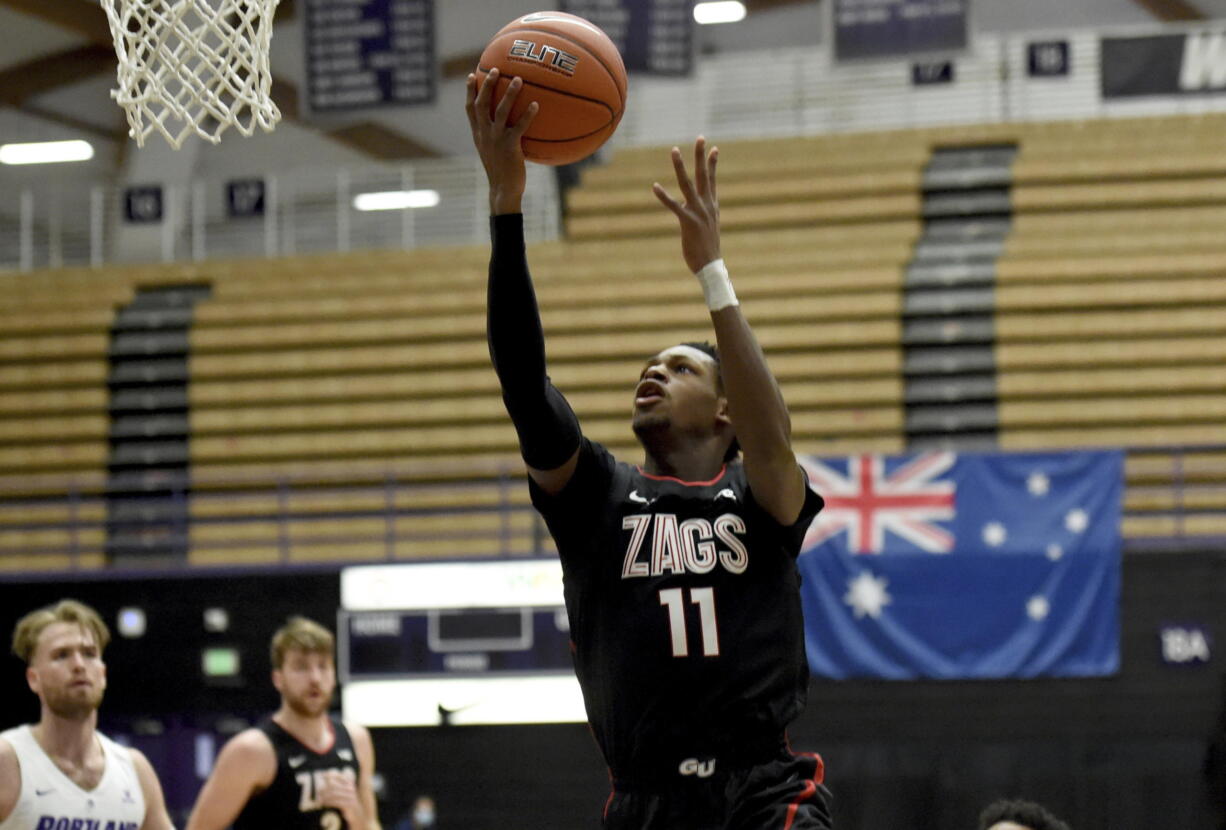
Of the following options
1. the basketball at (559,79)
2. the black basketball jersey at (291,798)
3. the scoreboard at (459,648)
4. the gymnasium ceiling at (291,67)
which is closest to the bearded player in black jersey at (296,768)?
the black basketball jersey at (291,798)

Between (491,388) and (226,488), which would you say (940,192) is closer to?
(491,388)

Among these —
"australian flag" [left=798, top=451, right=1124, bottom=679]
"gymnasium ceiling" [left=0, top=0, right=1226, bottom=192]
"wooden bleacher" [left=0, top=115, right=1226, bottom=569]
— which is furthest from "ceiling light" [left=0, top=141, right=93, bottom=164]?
"australian flag" [left=798, top=451, right=1124, bottom=679]

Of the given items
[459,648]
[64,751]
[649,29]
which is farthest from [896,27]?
[64,751]

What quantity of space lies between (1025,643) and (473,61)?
10084 millimetres

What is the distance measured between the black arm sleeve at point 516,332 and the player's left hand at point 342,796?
3.01 meters

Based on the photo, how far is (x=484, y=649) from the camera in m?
10.5

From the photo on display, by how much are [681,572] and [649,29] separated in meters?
9.30

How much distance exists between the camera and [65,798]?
4566mm

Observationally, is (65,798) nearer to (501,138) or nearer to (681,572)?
(681,572)

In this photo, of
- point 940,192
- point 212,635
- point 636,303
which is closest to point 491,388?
point 636,303

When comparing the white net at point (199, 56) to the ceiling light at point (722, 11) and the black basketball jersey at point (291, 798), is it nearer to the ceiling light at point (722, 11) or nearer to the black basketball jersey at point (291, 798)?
the black basketball jersey at point (291, 798)

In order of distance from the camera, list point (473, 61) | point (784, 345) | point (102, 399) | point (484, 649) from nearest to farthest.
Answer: point (484, 649)
point (784, 345)
point (102, 399)
point (473, 61)

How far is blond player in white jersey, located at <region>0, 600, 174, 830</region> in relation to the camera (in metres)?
4.51

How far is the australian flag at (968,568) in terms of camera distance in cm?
984
